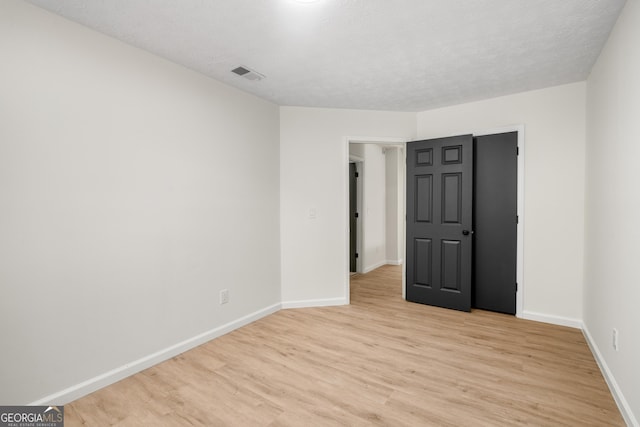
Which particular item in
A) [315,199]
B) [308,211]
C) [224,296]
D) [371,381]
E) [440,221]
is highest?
[315,199]

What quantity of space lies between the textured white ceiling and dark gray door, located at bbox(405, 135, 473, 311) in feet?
2.77

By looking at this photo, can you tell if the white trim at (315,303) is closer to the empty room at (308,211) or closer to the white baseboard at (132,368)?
the empty room at (308,211)

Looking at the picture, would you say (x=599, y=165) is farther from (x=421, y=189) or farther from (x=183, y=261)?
(x=183, y=261)

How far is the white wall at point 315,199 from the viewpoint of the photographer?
395cm

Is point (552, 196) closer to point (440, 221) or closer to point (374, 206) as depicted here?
point (440, 221)

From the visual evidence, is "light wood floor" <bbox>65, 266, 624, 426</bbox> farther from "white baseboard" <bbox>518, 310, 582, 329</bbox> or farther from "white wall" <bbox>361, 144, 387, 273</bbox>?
"white wall" <bbox>361, 144, 387, 273</bbox>

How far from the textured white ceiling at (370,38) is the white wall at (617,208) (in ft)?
0.87

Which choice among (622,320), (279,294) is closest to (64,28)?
(279,294)

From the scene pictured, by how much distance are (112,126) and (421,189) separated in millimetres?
3371

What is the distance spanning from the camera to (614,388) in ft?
6.66

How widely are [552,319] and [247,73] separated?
13.3 feet

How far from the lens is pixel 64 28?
2.05 m

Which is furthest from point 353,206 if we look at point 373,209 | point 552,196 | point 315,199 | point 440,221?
point 552,196

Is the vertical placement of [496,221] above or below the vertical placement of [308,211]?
below
